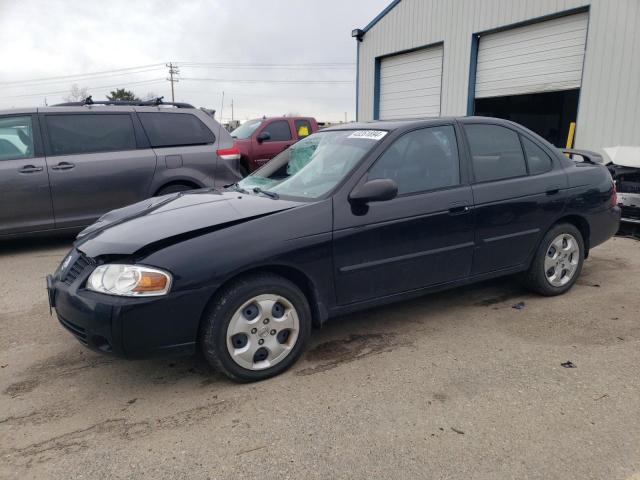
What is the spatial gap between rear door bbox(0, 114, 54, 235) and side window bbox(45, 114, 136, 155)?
21cm

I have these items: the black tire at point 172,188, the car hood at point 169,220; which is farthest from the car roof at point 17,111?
the car hood at point 169,220

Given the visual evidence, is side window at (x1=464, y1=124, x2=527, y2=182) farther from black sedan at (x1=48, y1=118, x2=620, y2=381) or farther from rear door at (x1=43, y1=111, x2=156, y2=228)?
rear door at (x1=43, y1=111, x2=156, y2=228)

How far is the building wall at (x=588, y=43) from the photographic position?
30.6 feet

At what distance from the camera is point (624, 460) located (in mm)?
2240

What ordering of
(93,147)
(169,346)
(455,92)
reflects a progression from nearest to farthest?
(169,346) → (93,147) → (455,92)

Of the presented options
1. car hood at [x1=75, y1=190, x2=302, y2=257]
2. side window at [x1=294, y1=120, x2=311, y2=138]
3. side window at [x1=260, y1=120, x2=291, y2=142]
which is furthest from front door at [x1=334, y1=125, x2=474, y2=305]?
side window at [x1=294, y1=120, x2=311, y2=138]

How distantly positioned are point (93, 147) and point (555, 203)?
5.47 metres

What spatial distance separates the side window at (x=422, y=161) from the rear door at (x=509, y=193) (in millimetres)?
208

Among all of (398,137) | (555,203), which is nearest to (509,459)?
(398,137)

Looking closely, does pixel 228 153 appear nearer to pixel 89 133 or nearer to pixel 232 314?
pixel 89 133

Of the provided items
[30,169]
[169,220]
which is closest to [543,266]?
[169,220]

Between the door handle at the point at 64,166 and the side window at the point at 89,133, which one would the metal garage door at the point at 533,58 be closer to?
the side window at the point at 89,133

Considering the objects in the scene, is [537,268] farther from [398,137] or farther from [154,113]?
[154,113]

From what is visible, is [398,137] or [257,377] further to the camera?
[398,137]
